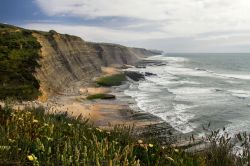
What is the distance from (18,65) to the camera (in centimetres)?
4572

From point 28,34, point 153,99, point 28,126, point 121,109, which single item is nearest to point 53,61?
point 28,34

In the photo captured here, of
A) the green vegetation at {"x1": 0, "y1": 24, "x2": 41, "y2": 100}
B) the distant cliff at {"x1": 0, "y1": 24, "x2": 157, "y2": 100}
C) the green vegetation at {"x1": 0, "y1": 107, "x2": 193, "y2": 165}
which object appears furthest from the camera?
the distant cliff at {"x1": 0, "y1": 24, "x2": 157, "y2": 100}

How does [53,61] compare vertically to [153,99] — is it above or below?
above

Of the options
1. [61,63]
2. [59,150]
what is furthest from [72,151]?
[61,63]

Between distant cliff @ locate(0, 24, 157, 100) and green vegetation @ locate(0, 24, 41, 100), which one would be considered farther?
distant cliff @ locate(0, 24, 157, 100)

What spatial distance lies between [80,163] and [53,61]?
49120mm

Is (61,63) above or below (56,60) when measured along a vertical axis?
below

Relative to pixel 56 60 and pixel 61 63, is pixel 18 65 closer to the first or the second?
pixel 56 60

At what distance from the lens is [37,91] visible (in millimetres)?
41250

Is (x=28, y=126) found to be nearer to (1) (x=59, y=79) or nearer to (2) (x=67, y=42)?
(1) (x=59, y=79)

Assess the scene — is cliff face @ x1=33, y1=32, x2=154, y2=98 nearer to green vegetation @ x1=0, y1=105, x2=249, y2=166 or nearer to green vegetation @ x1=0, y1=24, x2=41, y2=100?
green vegetation @ x1=0, y1=24, x2=41, y2=100

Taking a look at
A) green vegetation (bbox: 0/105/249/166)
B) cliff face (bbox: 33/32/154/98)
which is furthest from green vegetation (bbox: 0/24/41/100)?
green vegetation (bbox: 0/105/249/166)

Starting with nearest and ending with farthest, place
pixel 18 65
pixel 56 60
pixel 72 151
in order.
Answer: pixel 72 151, pixel 18 65, pixel 56 60

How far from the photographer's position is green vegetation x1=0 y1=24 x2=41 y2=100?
3891cm
